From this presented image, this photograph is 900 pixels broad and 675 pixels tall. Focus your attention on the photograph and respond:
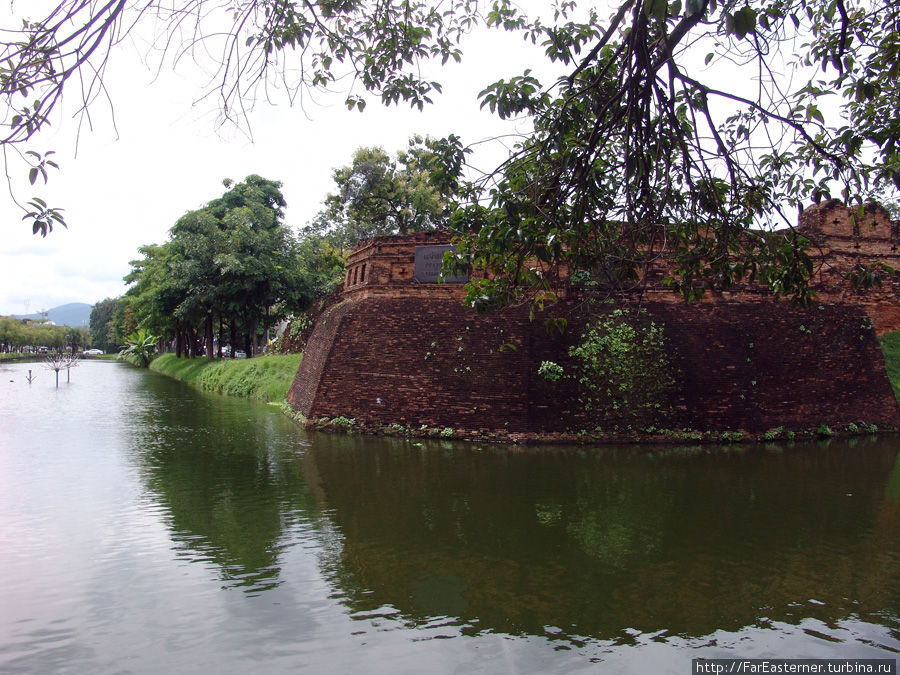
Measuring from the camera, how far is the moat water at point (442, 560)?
3.65 metres

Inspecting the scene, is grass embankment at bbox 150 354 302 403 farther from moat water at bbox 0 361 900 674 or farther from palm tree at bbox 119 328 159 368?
palm tree at bbox 119 328 159 368

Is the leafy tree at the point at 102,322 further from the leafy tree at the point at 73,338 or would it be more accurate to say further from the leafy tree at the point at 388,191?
the leafy tree at the point at 388,191

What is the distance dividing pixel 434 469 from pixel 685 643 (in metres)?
4.86

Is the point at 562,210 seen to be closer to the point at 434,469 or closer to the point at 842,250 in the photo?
the point at 434,469

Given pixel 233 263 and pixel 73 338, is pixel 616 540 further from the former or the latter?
pixel 73 338

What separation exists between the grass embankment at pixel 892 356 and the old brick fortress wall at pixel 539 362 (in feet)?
2.31

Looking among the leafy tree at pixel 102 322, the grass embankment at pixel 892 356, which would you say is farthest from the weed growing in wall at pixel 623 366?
the leafy tree at pixel 102 322

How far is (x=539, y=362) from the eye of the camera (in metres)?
10.6

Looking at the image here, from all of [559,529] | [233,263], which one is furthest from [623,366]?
[233,263]

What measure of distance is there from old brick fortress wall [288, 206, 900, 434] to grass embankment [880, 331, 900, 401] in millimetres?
703

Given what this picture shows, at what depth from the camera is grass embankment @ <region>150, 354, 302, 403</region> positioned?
17.6 m

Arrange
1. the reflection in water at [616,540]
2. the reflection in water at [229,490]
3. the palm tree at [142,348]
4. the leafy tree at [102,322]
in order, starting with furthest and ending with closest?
the leafy tree at [102,322] → the palm tree at [142,348] → the reflection in water at [229,490] → the reflection in water at [616,540]

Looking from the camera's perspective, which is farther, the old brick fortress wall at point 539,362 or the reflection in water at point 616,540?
the old brick fortress wall at point 539,362

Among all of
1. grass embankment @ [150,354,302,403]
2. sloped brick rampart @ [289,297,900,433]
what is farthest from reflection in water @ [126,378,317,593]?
grass embankment @ [150,354,302,403]
